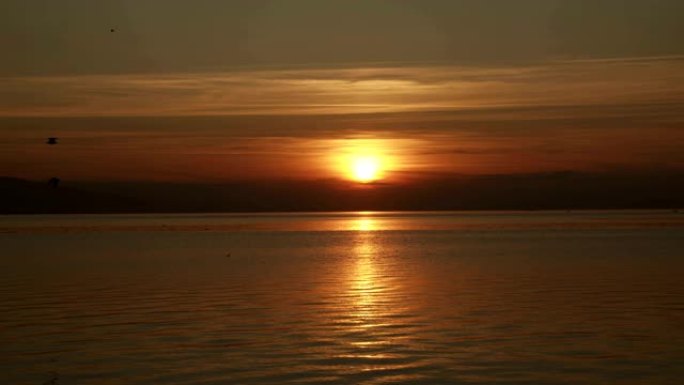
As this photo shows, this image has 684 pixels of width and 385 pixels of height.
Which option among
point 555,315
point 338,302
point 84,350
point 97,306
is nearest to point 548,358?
point 555,315

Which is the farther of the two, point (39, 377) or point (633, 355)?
point (633, 355)

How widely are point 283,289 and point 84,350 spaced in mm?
13878

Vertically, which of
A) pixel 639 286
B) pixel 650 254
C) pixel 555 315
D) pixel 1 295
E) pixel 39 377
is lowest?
pixel 39 377

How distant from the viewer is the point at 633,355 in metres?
19.2

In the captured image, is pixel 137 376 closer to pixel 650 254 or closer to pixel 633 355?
pixel 633 355

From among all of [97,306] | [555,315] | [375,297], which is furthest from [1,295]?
[555,315]

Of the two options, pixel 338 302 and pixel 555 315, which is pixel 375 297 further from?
pixel 555 315

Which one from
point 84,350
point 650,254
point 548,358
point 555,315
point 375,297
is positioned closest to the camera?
point 548,358

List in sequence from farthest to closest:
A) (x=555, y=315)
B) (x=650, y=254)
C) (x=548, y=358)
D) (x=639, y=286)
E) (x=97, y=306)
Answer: (x=650, y=254) → (x=639, y=286) → (x=97, y=306) → (x=555, y=315) → (x=548, y=358)

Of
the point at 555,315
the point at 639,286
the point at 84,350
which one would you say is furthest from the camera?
the point at 639,286

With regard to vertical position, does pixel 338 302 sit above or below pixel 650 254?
below

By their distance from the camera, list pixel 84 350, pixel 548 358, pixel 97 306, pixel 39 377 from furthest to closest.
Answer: pixel 97 306
pixel 84 350
pixel 548 358
pixel 39 377

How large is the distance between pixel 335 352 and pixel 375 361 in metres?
1.36

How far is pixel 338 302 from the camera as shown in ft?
96.3
